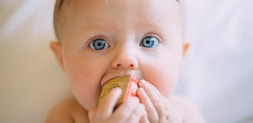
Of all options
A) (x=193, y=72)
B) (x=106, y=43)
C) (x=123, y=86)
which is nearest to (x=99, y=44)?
(x=106, y=43)

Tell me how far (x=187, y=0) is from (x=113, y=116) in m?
0.48

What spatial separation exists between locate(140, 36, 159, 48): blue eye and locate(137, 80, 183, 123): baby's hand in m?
0.08

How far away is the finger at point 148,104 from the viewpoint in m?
0.81

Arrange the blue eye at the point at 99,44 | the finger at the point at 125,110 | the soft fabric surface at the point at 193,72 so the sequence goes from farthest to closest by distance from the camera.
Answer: the soft fabric surface at the point at 193,72 → the blue eye at the point at 99,44 → the finger at the point at 125,110

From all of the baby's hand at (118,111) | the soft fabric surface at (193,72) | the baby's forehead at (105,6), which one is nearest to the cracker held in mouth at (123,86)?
the baby's hand at (118,111)

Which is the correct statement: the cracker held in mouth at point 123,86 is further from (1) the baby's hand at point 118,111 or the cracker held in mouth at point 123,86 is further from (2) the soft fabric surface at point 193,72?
(2) the soft fabric surface at point 193,72

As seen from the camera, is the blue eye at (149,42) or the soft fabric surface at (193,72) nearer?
the blue eye at (149,42)

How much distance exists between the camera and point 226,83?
44.7 inches

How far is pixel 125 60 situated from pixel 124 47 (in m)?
0.03

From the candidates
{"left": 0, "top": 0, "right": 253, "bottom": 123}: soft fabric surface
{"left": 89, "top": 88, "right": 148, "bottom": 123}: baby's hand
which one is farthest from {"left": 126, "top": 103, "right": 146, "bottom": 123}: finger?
{"left": 0, "top": 0, "right": 253, "bottom": 123}: soft fabric surface

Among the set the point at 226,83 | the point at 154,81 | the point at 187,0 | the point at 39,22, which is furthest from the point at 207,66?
the point at 39,22

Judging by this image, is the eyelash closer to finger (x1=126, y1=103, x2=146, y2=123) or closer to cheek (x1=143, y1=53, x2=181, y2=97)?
cheek (x1=143, y1=53, x2=181, y2=97)

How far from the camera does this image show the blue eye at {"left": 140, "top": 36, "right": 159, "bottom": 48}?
0.90m

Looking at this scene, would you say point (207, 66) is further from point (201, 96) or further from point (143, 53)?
point (143, 53)
